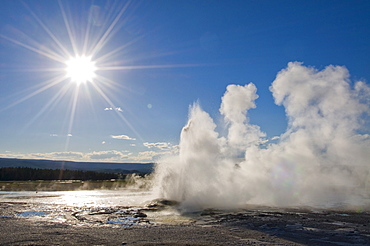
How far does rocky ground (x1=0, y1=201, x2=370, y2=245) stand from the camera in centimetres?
1196

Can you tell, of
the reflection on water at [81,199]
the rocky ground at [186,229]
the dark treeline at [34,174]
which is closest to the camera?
the rocky ground at [186,229]

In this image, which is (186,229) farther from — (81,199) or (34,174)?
(34,174)

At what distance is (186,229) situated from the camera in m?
14.7

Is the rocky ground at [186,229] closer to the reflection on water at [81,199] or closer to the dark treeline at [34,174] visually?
the reflection on water at [81,199]

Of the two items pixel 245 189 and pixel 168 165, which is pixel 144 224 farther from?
pixel 245 189

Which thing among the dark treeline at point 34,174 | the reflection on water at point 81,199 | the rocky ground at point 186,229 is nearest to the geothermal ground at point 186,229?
the rocky ground at point 186,229

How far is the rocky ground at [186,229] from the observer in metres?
12.0

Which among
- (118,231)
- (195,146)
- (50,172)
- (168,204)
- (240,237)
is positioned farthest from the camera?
(50,172)

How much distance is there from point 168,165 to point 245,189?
28.4 ft

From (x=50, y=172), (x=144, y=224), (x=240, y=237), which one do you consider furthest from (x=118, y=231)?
(x=50, y=172)

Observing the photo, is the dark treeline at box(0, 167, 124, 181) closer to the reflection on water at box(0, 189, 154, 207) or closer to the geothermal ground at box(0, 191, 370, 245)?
the reflection on water at box(0, 189, 154, 207)

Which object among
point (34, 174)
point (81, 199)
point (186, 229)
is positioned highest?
point (34, 174)

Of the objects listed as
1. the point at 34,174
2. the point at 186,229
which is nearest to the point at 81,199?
the point at 186,229

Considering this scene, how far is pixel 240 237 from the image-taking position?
1295 cm
